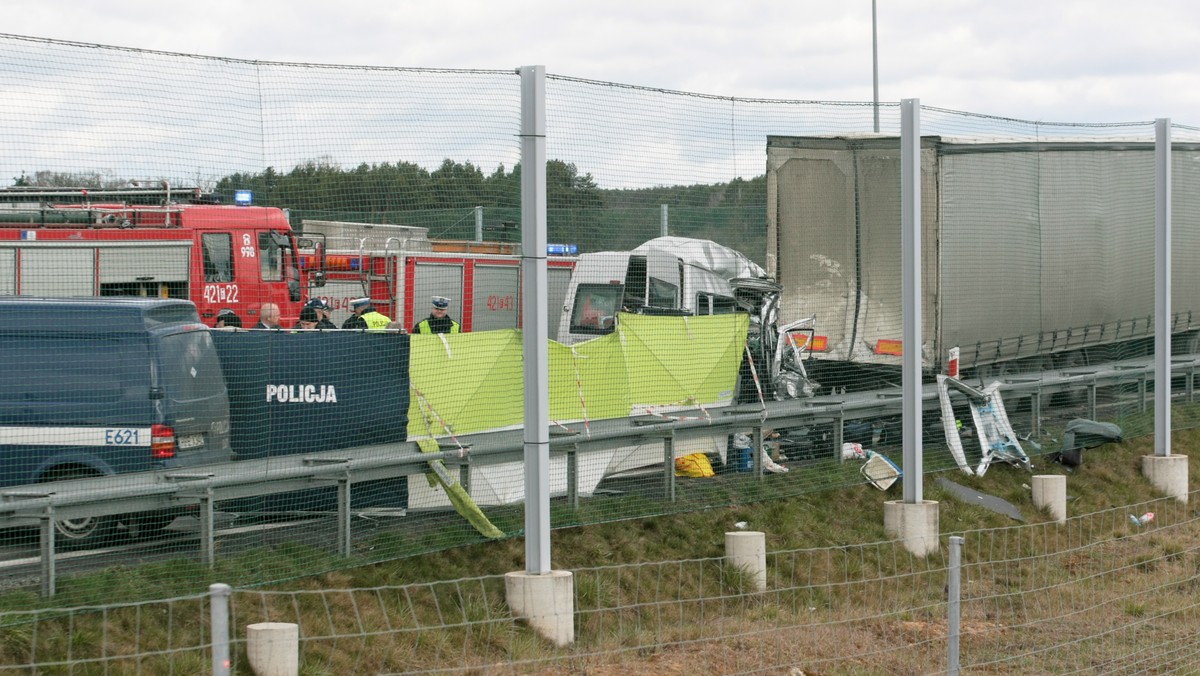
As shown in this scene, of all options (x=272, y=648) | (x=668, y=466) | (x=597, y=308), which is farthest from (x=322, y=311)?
(x=272, y=648)

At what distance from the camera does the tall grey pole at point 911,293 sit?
10.2 meters

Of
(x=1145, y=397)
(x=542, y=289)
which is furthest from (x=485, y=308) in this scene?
(x=1145, y=397)

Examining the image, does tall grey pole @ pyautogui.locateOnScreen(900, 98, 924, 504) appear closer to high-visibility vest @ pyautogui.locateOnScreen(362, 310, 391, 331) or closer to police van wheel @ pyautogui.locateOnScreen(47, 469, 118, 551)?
high-visibility vest @ pyautogui.locateOnScreen(362, 310, 391, 331)

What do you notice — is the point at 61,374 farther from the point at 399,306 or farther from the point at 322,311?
the point at 322,311

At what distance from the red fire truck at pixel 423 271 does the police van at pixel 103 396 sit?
1.17m

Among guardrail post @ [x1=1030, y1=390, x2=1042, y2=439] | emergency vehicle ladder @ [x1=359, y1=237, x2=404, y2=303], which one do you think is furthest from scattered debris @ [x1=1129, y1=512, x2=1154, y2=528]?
emergency vehicle ladder @ [x1=359, y1=237, x2=404, y2=303]

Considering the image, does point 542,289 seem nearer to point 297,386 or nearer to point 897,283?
point 297,386

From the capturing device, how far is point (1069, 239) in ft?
48.5

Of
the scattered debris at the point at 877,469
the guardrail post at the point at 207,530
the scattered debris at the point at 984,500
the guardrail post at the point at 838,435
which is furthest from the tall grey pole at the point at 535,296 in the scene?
the scattered debris at the point at 984,500

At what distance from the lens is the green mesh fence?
6977 millimetres

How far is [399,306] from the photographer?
922cm

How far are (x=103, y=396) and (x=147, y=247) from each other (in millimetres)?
902

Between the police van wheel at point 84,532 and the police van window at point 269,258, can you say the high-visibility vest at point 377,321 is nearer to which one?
the police van window at point 269,258

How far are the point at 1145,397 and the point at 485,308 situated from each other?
9.60 metres
